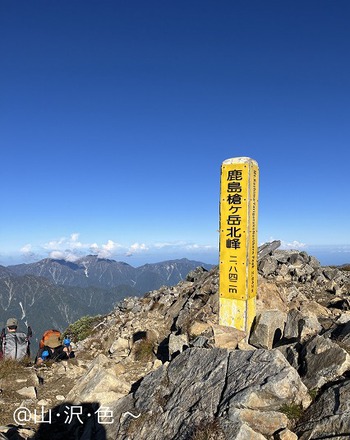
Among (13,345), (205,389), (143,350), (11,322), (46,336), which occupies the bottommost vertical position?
(143,350)

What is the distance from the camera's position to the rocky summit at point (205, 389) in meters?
6.17

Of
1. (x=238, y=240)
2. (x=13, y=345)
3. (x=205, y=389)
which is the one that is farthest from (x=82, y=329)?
(x=205, y=389)

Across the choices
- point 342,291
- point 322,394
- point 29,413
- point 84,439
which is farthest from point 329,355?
point 342,291

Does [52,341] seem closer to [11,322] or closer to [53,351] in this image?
[53,351]

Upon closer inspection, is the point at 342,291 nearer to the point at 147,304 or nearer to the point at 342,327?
the point at 342,327

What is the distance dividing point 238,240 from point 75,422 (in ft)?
24.6

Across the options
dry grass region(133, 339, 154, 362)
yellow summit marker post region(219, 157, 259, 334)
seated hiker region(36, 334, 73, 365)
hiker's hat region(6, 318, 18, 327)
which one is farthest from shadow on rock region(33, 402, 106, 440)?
hiker's hat region(6, 318, 18, 327)

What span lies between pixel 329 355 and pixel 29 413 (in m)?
8.40

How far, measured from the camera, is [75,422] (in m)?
9.08

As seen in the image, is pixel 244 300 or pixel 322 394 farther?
pixel 244 300

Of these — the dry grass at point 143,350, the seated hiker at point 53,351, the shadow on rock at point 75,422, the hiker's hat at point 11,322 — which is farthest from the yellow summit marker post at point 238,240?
the hiker's hat at point 11,322

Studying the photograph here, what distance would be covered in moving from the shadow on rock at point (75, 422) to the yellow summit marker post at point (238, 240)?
17.9 feet

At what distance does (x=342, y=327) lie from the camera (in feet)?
32.8

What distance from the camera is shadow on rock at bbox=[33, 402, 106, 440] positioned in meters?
8.08
